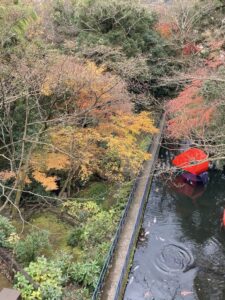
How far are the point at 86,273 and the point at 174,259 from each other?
571 cm

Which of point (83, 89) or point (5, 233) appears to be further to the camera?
point (83, 89)

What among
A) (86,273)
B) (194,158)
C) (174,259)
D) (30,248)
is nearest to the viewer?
(86,273)

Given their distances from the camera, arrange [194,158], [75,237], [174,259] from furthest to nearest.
Answer: [194,158], [174,259], [75,237]

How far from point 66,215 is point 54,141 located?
3.80 m

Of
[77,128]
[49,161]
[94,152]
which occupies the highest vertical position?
[77,128]

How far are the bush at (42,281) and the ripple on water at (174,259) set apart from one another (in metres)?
5.82

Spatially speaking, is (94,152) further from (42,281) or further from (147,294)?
(42,281)

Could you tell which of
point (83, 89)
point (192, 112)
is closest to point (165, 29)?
point (192, 112)

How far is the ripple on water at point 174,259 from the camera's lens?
17375 millimetres

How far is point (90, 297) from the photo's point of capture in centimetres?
1331

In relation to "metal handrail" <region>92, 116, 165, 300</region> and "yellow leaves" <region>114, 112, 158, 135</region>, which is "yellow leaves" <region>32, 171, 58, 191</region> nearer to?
"metal handrail" <region>92, 116, 165, 300</region>

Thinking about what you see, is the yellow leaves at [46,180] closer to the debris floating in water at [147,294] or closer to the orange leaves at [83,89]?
the orange leaves at [83,89]

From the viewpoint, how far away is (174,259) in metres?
18.1

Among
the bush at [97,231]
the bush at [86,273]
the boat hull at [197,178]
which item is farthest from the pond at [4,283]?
the boat hull at [197,178]
